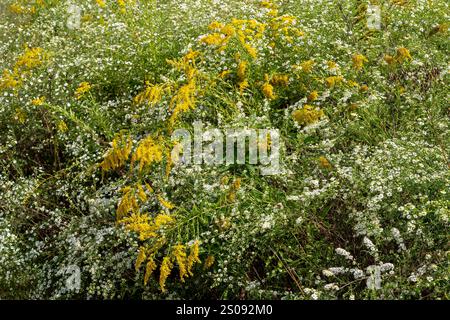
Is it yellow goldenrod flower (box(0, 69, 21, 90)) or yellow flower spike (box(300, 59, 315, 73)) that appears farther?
yellow goldenrod flower (box(0, 69, 21, 90))

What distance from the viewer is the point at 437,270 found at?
130 inches

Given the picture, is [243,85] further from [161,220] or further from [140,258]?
[140,258]

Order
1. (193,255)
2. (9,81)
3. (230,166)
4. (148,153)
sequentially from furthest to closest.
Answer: (9,81) → (230,166) → (148,153) → (193,255)

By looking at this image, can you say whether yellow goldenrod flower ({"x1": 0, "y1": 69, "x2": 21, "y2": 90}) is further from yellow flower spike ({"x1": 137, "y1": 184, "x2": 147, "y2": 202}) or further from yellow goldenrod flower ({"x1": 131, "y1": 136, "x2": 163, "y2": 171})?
yellow flower spike ({"x1": 137, "y1": 184, "x2": 147, "y2": 202})

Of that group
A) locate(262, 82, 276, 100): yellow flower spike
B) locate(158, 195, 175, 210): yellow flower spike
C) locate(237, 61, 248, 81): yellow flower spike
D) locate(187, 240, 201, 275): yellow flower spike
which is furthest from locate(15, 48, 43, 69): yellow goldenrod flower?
locate(187, 240, 201, 275): yellow flower spike

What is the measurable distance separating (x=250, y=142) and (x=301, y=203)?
498mm

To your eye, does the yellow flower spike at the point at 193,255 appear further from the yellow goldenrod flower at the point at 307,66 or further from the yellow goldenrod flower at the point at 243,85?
the yellow goldenrod flower at the point at 307,66

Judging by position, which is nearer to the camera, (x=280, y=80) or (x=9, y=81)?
(x=280, y=80)

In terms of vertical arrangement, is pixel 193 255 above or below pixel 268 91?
below

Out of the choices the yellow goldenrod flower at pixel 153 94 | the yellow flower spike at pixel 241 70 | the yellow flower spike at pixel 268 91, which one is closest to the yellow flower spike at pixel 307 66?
the yellow flower spike at pixel 268 91

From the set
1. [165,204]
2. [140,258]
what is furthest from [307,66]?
[140,258]

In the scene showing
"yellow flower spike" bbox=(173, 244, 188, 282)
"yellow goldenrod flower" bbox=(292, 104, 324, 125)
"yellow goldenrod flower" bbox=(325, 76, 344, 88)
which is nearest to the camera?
"yellow flower spike" bbox=(173, 244, 188, 282)
